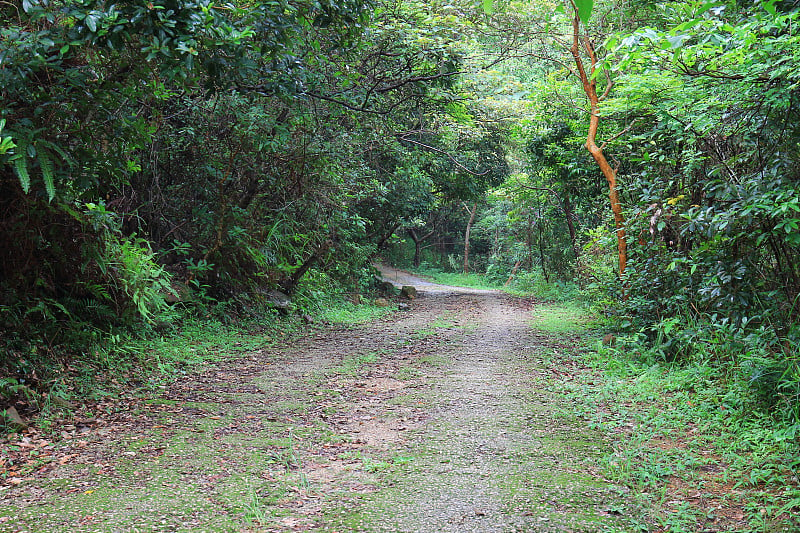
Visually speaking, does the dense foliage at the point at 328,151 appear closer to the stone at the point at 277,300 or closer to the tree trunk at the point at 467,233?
the stone at the point at 277,300

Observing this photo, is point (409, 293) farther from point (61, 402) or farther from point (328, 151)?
point (61, 402)

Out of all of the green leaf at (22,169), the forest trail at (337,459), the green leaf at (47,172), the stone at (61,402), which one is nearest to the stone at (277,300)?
the forest trail at (337,459)

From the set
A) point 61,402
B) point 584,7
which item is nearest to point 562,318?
point 61,402

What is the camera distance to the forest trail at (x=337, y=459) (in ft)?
10.4

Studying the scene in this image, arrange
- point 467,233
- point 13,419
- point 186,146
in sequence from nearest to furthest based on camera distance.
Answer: point 13,419 < point 186,146 < point 467,233

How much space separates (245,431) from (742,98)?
4.91 metres

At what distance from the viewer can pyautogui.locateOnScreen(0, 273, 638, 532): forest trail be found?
10.4 ft

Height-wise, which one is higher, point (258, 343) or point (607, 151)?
point (607, 151)

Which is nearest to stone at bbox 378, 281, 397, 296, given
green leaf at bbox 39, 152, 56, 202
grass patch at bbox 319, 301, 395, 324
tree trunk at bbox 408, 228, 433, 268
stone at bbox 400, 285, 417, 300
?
stone at bbox 400, 285, 417, 300

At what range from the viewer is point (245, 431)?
15.2 feet

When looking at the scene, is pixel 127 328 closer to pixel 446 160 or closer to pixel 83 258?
pixel 83 258

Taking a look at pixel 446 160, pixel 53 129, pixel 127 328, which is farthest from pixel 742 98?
pixel 446 160

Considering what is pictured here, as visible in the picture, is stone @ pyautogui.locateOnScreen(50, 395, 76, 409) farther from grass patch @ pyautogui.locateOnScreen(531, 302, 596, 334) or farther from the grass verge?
grass patch @ pyautogui.locateOnScreen(531, 302, 596, 334)

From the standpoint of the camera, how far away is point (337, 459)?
4.05 meters
